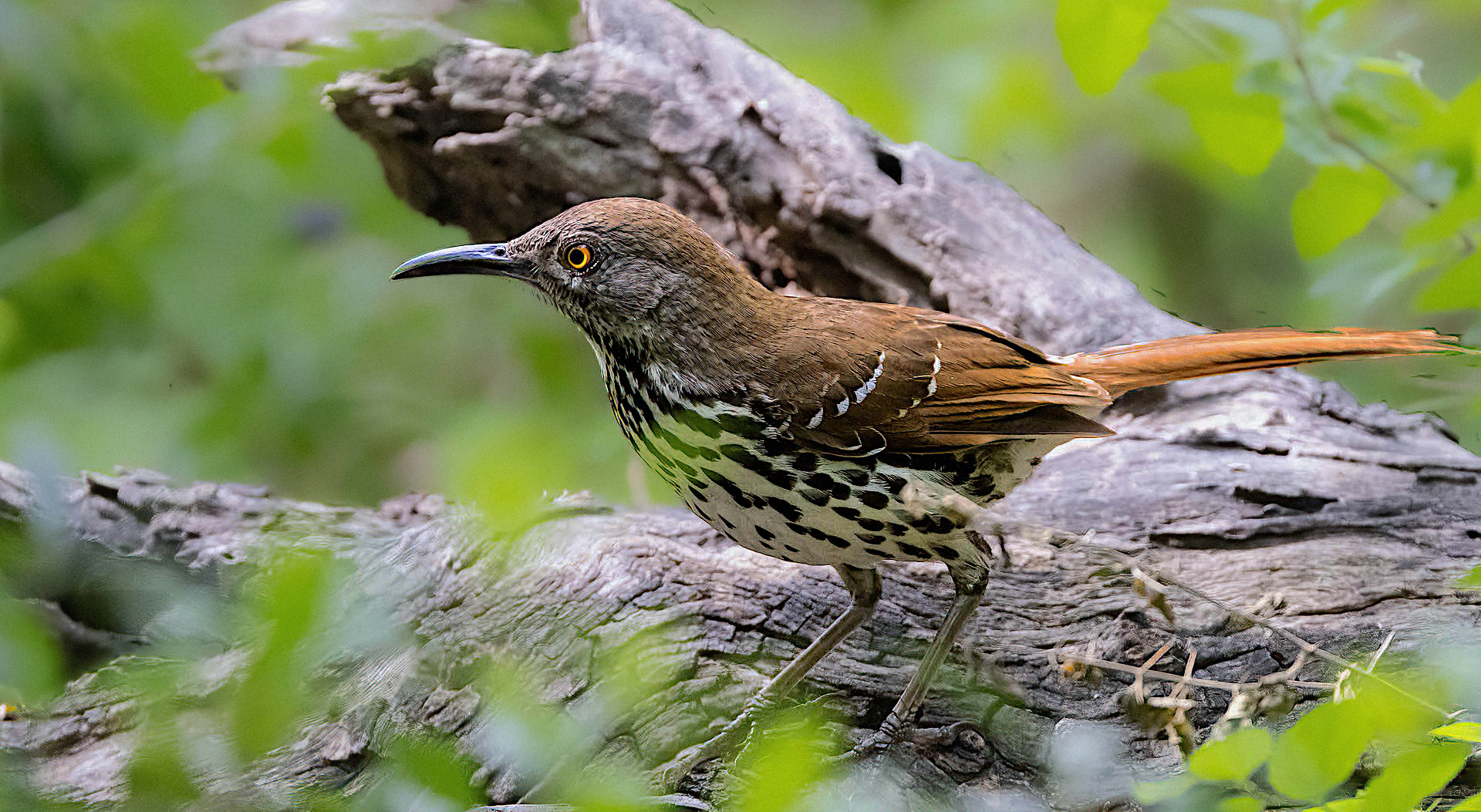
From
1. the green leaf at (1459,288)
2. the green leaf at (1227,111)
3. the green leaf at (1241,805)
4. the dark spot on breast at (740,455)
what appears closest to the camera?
the green leaf at (1241,805)

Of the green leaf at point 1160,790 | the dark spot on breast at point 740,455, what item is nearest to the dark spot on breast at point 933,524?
the dark spot on breast at point 740,455

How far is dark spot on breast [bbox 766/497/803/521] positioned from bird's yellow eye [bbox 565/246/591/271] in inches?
27.1

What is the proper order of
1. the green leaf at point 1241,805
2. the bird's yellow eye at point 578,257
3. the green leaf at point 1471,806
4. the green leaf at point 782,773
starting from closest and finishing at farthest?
the green leaf at point 782,773, the green leaf at point 1471,806, the green leaf at point 1241,805, the bird's yellow eye at point 578,257

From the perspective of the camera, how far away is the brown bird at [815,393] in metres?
2.27

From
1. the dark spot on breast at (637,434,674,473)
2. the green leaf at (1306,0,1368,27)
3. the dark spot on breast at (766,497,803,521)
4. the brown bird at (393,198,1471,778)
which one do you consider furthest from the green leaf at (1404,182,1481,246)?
the dark spot on breast at (637,434,674,473)

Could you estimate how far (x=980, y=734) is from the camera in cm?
245

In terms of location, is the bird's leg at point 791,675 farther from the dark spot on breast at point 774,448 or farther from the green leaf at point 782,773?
the green leaf at point 782,773

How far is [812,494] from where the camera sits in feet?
7.38

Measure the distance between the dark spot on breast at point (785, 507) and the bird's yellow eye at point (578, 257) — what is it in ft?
2.25

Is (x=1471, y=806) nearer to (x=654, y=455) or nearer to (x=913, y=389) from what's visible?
(x=913, y=389)

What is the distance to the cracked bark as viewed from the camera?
246cm

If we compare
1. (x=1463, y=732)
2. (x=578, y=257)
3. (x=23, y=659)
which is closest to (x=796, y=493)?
(x=578, y=257)

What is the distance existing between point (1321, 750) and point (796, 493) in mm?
1103

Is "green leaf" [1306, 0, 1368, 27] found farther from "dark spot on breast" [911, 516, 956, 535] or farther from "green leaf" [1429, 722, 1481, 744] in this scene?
"green leaf" [1429, 722, 1481, 744]
